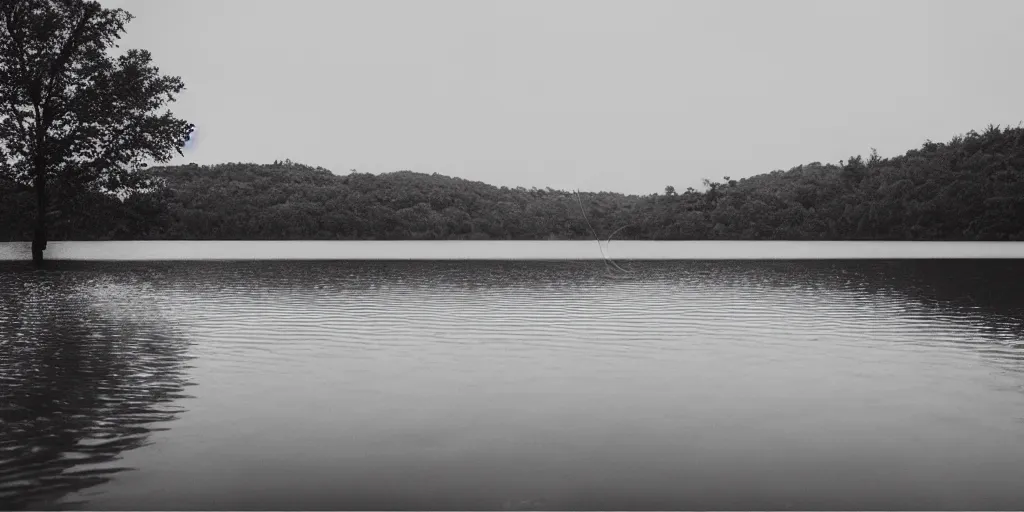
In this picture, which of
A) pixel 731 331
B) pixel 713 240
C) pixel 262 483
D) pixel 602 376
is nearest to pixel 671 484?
pixel 262 483

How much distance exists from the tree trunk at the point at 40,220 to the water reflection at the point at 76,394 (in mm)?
27875

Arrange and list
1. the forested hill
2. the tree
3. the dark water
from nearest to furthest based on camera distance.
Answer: the dark water → the tree → the forested hill

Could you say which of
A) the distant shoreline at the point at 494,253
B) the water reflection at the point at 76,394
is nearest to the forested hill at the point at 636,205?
the distant shoreline at the point at 494,253

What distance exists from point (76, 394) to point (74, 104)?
40.8 metres

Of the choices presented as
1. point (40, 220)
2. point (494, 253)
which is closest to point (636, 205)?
point (494, 253)

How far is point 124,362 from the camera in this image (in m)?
15.0

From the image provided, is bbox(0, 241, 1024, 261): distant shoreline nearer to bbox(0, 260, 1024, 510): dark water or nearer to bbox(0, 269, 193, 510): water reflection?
bbox(0, 260, 1024, 510): dark water

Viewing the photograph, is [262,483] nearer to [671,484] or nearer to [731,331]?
[671,484]

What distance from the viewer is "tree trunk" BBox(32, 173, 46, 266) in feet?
159

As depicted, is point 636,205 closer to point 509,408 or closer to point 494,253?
point 494,253

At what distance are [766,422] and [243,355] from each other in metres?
10.1

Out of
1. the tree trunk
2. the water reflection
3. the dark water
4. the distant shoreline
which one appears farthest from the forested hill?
the dark water

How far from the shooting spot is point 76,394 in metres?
12.1

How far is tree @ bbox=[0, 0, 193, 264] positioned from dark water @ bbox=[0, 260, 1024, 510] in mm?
26213
